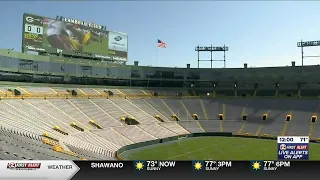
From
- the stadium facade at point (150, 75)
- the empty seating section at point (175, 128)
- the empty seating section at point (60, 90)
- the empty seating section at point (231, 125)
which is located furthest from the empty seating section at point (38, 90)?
the empty seating section at point (231, 125)

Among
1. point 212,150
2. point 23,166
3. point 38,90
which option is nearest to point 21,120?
point 38,90

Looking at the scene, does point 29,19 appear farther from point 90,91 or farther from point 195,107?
point 195,107

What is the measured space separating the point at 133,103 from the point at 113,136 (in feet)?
56.4

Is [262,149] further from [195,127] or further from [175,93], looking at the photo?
[175,93]

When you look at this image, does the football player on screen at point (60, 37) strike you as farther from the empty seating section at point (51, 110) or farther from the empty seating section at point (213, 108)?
the empty seating section at point (213, 108)

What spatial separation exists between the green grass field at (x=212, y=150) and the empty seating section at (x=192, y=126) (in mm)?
4424

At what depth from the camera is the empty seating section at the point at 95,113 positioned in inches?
1963

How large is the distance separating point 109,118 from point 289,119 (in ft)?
106

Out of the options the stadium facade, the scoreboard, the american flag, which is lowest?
the scoreboard

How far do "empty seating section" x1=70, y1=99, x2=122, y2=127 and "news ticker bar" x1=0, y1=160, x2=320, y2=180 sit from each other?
27949mm

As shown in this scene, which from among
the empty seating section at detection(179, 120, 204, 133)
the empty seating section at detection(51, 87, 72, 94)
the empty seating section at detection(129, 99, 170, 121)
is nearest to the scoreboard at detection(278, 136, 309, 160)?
the empty seating section at detection(179, 120, 204, 133)

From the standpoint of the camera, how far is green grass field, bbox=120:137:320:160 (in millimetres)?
38562

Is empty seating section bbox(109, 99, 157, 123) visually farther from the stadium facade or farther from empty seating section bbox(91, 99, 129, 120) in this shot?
the stadium facade

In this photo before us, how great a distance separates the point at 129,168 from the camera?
21.2 metres
